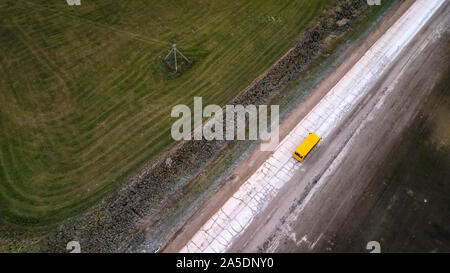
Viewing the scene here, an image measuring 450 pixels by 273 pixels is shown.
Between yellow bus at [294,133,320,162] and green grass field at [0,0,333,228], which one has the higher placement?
green grass field at [0,0,333,228]

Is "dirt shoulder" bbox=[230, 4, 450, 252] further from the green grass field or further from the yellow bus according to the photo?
the green grass field

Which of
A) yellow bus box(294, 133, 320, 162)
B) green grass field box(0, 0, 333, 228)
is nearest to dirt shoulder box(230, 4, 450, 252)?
yellow bus box(294, 133, 320, 162)

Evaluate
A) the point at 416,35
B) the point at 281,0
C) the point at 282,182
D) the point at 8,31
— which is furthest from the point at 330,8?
the point at 8,31

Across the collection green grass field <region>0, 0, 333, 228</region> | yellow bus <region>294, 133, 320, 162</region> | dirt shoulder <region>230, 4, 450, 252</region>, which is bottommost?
dirt shoulder <region>230, 4, 450, 252</region>

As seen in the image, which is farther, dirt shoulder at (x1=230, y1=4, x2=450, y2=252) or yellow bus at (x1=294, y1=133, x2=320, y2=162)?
yellow bus at (x1=294, y1=133, x2=320, y2=162)

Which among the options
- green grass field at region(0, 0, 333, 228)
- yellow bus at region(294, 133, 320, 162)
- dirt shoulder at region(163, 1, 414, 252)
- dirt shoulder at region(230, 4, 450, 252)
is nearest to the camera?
dirt shoulder at region(230, 4, 450, 252)

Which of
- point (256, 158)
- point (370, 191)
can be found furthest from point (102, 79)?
point (370, 191)

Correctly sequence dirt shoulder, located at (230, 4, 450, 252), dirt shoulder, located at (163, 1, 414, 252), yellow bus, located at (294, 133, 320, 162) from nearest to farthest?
dirt shoulder, located at (230, 4, 450, 252)
dirt shoulder, located at (163, 1, 414, 252)
yellow bus, located at (294, 133, 320, 162)
